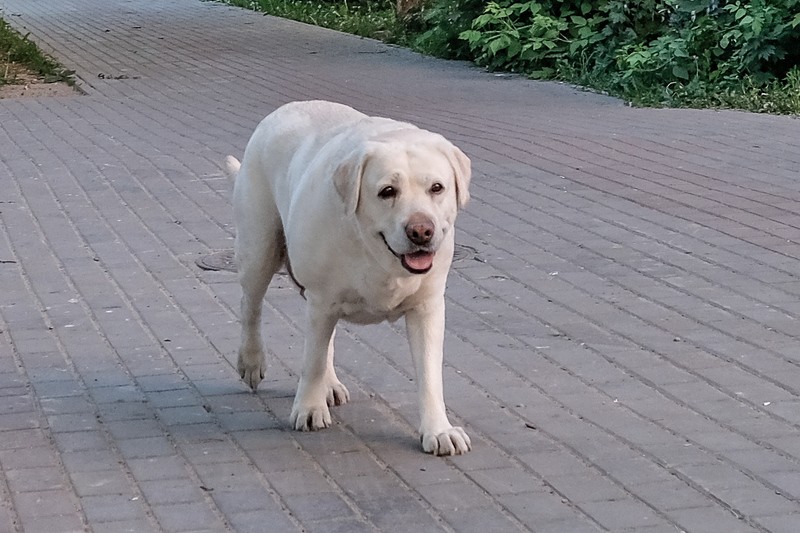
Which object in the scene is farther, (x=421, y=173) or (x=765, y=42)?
(x=765, y=42)

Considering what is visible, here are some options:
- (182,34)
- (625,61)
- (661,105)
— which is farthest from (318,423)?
(182,34)

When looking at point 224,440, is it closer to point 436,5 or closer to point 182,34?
point 436,5

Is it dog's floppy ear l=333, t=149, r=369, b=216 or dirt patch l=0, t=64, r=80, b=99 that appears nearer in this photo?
dog's floppy ear l=333, t=149, r=369, b=216

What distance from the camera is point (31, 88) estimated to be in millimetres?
16125

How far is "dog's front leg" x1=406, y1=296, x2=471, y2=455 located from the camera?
16.4 ft

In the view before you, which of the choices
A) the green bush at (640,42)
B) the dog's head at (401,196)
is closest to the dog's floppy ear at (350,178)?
the dog's head at (401,196)

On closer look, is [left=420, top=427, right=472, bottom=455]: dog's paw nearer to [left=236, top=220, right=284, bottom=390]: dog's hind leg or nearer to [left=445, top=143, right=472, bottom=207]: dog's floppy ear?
[left=445, top=143, right=472, bottom=207]: dog's floppy ear

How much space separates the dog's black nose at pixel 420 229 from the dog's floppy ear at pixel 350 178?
9.2 inches

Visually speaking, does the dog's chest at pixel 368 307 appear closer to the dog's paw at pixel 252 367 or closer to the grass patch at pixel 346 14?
the dog's paw at pixel 252 367

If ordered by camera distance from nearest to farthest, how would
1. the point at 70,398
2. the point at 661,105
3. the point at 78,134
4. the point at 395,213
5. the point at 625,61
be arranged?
1. the point at 395,213
2. the point at 70,398
3. the point at 78,134
4. the point at 661,105
5. the point at 625,61

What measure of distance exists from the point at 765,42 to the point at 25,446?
10417 mm

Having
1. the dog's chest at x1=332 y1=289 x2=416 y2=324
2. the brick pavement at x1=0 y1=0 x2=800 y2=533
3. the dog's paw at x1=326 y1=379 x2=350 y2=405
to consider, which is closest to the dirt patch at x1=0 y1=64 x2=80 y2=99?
the brick pavement at x1=0 y1=0 x2=800 y2=533

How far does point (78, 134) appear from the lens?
12891 millimetres

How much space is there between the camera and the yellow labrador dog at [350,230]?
4.73 m
